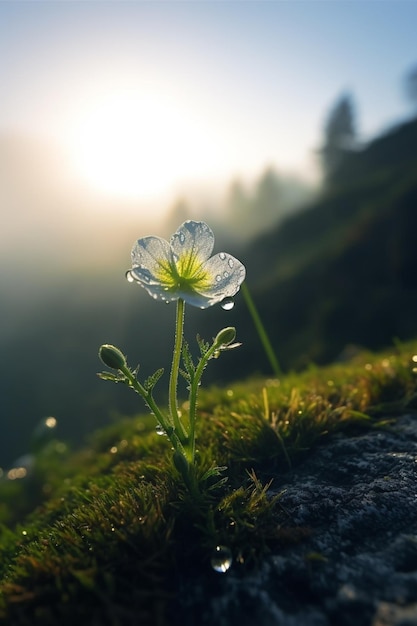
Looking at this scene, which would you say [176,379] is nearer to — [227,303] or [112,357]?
[112,357]

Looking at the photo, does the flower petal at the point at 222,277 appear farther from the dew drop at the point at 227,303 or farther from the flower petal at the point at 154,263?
the flower petal at the point at 154,263

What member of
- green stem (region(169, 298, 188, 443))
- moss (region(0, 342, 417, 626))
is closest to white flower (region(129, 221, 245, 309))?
green stem (region(169, 298, 188, 443))

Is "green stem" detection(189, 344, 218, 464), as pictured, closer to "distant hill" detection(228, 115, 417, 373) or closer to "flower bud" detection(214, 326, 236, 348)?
"flower bud" detection(214, 326, 236, 348)

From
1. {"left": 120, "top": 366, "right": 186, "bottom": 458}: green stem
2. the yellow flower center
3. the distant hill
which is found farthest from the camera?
the distant hill

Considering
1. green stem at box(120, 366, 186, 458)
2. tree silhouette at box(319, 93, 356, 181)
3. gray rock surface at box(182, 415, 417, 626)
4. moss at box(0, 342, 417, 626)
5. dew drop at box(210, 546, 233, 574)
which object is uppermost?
tree silhouette at box(319, 93, 356, 181)

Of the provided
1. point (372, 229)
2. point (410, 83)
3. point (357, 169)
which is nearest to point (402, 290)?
point (372, 229)

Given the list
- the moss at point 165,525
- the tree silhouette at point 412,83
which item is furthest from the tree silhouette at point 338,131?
the moss at point 165,525
